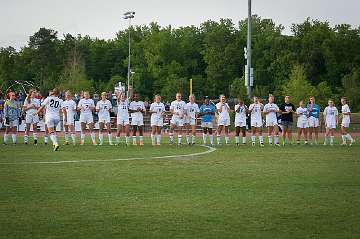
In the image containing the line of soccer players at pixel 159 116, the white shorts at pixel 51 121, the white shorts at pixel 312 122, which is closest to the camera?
the white shorts at pixel 51 121

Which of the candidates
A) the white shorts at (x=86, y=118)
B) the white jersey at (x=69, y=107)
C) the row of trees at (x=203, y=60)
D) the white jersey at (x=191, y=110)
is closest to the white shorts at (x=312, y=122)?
the white jersey at (x=191, y=110)

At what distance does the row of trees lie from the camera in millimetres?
92250

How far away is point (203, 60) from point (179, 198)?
100596mm

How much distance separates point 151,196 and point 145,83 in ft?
322

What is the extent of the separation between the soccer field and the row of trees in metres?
58.5

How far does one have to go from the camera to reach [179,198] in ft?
40.4

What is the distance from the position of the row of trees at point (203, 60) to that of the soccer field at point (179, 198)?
192ft

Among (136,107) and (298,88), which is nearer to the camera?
(136,107)

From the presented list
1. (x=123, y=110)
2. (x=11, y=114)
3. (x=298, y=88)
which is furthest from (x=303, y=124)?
(x=298, y=88)

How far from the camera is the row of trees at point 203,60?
3632 inches

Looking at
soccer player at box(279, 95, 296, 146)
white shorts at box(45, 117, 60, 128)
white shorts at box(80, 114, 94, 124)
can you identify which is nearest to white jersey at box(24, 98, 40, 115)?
white shorts at box(80, 114, 94, 124)

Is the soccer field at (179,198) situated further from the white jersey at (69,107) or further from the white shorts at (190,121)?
the white shorts at (190,121)

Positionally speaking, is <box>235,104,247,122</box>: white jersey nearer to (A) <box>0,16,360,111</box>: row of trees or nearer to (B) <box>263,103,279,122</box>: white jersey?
(B) <box>263,103,279,122</box>: white jersey

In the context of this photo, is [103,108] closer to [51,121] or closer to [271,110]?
[51,121]
